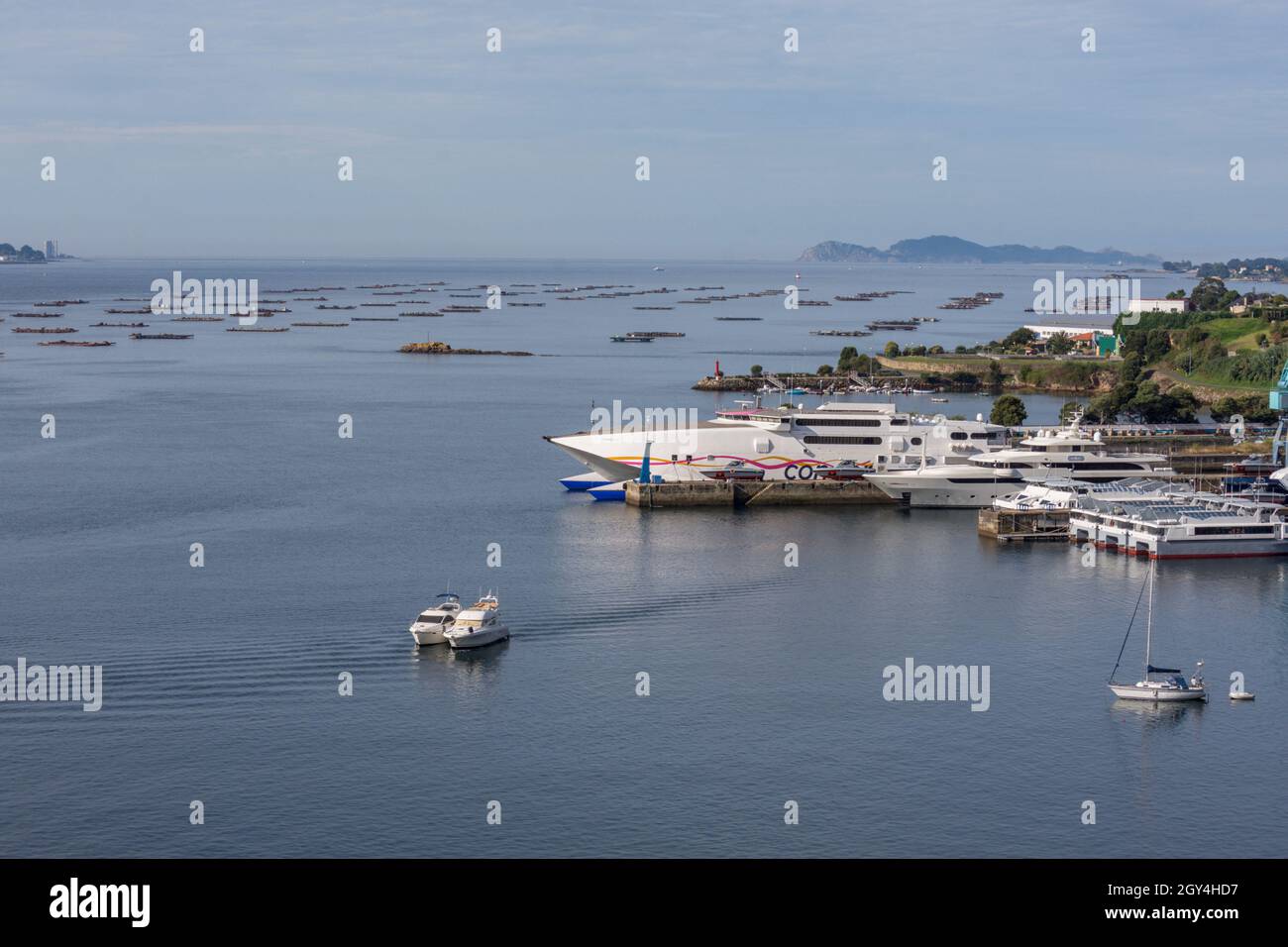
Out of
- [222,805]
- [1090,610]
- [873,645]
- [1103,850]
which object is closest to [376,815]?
[222,805]

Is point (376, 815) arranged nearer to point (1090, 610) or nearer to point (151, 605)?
point (151, 605)

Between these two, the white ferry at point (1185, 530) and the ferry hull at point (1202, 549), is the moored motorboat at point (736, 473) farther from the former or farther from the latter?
the ferry hull at point (1202, 549)

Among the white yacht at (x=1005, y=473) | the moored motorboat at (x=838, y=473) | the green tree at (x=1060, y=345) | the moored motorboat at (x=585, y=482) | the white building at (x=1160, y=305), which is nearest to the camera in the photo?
the white yacht at (x=1005, y=473)

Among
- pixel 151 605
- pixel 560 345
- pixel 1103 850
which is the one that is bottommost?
pixel 1103 850

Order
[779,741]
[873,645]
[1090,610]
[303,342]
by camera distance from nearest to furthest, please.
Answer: [779,741] → [873,645] → [1090,610] → [303,342]

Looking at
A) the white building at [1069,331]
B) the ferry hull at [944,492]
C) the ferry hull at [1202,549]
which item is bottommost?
the ferry hull at [1202,549]

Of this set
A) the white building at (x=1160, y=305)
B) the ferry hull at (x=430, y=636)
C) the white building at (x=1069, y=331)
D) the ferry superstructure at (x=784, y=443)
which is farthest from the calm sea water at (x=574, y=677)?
the white building at (x=1160, y=305)

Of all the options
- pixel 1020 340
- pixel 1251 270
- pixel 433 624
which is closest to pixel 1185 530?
pixel 433 624
